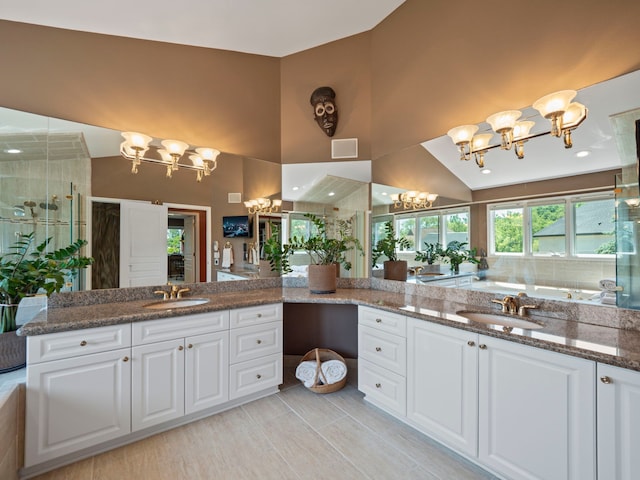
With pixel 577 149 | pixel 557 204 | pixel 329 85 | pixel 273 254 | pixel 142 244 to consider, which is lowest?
pixel 273 254

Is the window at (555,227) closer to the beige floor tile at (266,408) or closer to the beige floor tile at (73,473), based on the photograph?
the beige floor tile at (266,408)

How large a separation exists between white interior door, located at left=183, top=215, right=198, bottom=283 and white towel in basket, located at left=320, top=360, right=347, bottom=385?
4.48ft

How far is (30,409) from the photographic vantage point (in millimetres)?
1535

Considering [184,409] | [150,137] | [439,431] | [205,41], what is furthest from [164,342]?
[205,41]

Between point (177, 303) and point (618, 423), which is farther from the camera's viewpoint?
Answer: point (177, 303)

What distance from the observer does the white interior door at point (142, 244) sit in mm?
2260

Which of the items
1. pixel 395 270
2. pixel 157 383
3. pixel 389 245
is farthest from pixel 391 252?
pixel 157 383

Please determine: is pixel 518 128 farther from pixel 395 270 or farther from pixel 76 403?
pixel 76 403

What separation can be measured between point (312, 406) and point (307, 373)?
0.99 ft

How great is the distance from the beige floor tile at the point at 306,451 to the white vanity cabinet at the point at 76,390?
92 cm

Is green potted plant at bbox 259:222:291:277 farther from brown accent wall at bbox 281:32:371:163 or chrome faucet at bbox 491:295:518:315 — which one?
chrome faucet at bbox 491:295:518:315

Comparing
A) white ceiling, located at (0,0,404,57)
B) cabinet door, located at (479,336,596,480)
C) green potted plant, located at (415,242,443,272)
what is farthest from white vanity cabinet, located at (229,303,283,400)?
white ceiling, located at (0,0,404,57)

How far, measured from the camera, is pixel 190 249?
258cm

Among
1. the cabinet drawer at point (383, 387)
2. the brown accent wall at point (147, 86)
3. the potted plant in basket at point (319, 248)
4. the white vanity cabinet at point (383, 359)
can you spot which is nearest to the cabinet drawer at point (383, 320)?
the white vanity cabinet at point (383, 359)
